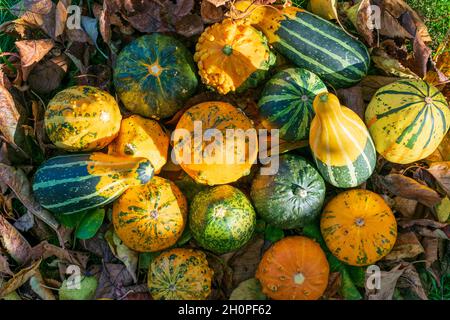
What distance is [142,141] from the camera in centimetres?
328

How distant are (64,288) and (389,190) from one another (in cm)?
206

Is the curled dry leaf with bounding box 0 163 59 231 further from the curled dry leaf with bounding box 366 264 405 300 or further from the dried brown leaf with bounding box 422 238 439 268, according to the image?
the dried brown leaf with bounding box 422 238 439 268

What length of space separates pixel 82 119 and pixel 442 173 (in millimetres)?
2127

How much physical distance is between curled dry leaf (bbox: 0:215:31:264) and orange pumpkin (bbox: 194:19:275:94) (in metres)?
1.50

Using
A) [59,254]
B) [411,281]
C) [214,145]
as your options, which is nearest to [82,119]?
[214,145]

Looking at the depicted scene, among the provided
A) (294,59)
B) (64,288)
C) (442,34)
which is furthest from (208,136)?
(442,34)

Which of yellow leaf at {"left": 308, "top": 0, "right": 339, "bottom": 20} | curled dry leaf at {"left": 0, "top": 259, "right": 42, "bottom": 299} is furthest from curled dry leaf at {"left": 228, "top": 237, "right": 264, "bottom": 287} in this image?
yellow leaf at {"left": 308, "top": 0, "right": 339, "bottom": 20}

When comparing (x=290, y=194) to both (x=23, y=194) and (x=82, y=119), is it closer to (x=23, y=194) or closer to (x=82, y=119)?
(x=82, y=119)

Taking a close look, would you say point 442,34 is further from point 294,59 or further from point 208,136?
point 208,136

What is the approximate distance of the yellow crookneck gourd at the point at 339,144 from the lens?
115 inches

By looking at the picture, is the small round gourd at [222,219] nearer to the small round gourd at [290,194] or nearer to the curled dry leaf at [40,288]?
the small round gourd at [290,194]

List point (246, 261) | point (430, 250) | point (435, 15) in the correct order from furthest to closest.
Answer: point (435, 15)
point (246, 261)
point (430, 250)

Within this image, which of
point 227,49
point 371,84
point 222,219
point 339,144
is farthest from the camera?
point 371,84

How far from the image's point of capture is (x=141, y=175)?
3.09 metres
